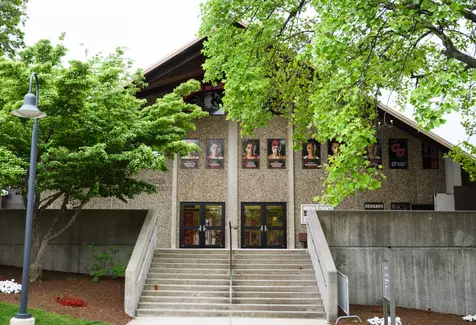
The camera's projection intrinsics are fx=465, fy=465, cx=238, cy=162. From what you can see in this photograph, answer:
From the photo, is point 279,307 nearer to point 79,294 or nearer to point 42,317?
point 79,294

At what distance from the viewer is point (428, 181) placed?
62.6ft

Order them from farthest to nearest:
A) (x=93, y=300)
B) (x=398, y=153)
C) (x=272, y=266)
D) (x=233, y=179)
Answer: (x=398, y=153) → (x=233, y=179) → (x=272, y=266) → (x=93, y=300)

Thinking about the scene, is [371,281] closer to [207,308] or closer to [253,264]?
[253,264]

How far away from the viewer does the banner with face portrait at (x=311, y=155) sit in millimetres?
19328

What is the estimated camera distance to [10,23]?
2039cm

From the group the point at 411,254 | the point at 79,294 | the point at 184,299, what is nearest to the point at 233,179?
the point at 184,299

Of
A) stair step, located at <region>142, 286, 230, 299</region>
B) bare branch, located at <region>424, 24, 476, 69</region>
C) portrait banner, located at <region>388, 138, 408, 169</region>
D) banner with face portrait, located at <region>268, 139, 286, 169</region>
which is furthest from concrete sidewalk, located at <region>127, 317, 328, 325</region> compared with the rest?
portrait banner, located at <region>388, 138, 408, 169</region>

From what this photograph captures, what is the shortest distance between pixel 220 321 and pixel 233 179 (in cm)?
863

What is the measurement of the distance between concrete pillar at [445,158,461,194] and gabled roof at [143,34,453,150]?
91cm

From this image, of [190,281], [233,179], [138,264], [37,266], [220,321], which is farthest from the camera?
[233,179]

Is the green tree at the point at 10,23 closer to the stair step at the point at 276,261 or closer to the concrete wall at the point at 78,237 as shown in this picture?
the concrete wall at the point at 78,237

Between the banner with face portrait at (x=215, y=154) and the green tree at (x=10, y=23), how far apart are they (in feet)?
31.8

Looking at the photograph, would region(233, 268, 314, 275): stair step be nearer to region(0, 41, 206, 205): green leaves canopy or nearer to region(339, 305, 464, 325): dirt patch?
region(339, 305, 464, 325): dirt patch

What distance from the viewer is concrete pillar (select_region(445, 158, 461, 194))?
18.3 meters
